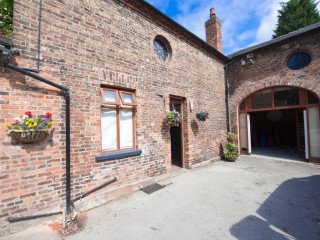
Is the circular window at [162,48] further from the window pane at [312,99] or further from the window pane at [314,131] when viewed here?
the window pane at [314,131]

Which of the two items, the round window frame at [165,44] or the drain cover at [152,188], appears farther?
the round window frame at [165,44]

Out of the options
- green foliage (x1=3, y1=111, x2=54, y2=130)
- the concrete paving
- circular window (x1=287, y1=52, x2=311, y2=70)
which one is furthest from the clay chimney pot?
green foliage (x1=3, y1=111, x2=54, y2=130)

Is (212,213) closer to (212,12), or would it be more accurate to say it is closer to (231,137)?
(231,137)

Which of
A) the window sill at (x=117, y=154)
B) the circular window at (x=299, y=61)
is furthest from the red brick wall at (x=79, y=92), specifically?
the circular window at (x=299, y=61)

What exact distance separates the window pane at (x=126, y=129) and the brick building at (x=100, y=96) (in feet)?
0.09

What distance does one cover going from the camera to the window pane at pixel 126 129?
13.2 ft

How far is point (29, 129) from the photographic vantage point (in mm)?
2465

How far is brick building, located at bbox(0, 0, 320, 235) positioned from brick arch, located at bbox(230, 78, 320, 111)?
10 centimetres

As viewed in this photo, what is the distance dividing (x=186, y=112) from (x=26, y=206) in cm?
505

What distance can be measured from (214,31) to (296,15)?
15.5 meters

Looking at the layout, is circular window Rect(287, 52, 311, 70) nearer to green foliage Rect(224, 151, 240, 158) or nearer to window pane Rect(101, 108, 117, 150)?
green foliage Rect(224, 151, 240, 158)

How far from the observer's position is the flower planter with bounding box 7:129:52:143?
8.00ft

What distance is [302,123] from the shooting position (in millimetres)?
7125

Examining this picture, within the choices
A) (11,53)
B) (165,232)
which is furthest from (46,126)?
(165,232)
